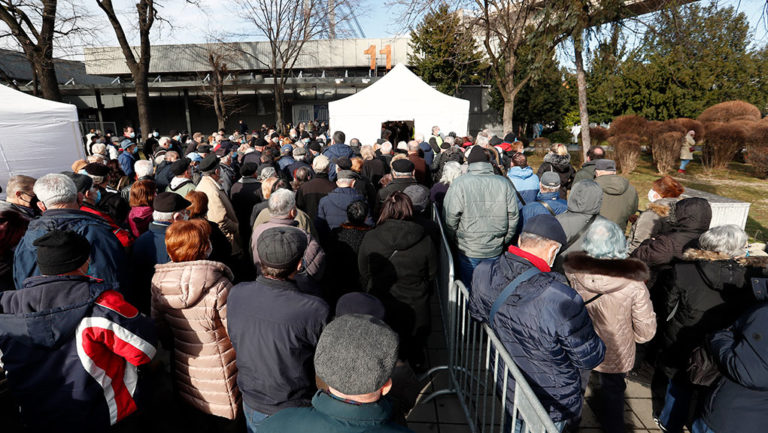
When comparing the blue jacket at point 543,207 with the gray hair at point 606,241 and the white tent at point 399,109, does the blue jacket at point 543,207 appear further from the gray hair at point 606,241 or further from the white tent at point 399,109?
the white tent at point 399,109

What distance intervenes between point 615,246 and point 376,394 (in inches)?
74.9

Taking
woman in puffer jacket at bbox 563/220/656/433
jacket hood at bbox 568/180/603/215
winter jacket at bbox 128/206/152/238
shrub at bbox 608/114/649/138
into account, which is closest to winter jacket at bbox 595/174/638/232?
jacket hood at bbox 568/180/603/215

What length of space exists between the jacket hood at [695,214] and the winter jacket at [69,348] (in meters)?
4.16

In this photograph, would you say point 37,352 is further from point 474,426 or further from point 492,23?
point 492,23

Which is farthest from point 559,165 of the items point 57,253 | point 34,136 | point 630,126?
point 630,126

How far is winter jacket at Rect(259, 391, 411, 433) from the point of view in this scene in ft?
3.95

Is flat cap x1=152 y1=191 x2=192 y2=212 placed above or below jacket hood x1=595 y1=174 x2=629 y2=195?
above

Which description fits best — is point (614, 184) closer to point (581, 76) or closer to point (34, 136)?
point (581, 76)

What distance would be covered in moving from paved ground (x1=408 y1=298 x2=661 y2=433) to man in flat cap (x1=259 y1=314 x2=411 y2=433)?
2086 mm

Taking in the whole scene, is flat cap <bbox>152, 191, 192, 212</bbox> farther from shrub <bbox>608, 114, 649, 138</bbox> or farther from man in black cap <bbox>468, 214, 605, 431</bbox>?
shrub <bbox>608, 114, 649, 138</bbox>

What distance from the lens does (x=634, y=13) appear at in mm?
12000

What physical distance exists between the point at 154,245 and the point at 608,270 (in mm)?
3304

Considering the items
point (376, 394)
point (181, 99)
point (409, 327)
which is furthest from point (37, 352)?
point (181, 99)

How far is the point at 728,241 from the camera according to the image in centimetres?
256
